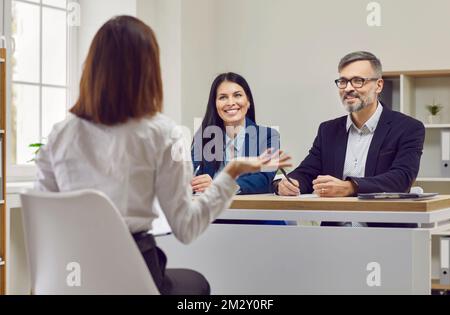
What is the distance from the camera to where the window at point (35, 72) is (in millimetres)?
5250

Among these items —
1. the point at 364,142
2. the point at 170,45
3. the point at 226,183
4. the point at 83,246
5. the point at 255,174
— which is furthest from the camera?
the point at 170,45

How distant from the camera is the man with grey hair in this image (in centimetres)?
331

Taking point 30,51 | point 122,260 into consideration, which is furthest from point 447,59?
point 122,260

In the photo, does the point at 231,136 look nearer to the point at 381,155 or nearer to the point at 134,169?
the point at 381,155

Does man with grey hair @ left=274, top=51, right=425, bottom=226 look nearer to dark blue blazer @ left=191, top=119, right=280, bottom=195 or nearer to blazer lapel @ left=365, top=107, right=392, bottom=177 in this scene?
blazer lapel @ left=365, top=107, right=392, bottom=177

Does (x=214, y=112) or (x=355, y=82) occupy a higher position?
(x=355, y=82)

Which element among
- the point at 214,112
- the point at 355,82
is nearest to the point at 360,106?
the point at 355,82

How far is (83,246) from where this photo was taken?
74.7 inches

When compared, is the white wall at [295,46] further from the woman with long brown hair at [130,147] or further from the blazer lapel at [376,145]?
the woman with long brown hair at [130,147]

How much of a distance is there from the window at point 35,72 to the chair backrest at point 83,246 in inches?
123

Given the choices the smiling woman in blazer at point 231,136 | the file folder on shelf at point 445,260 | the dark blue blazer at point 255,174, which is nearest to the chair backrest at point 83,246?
the smiling woman in blazer at point 231,136

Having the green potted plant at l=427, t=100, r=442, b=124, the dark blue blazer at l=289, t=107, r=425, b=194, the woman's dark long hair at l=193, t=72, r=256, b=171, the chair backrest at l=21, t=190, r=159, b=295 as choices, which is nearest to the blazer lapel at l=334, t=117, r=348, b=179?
the dark blue blazer at l=289, t=107, r=425, b=194

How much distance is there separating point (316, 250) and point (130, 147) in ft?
3.14

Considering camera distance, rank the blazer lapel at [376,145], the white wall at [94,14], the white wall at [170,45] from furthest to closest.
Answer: the white wall at [170,45]
the white wall at [94,14]
the blazer lapel at [376,145]
